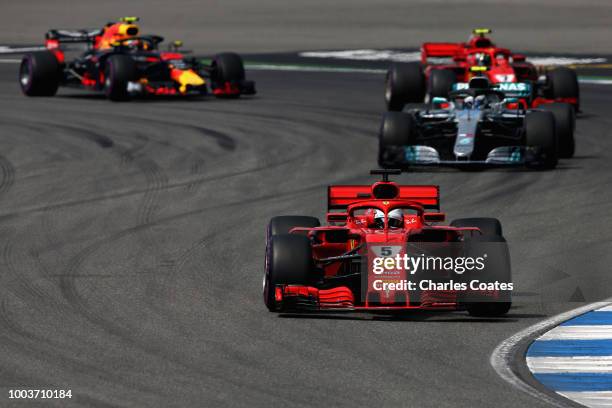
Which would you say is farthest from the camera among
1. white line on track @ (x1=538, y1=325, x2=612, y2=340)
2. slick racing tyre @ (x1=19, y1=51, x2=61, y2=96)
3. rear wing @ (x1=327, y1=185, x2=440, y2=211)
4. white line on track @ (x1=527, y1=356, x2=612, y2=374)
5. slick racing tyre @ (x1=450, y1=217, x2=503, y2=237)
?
slick racing tyre @ (x1=19, y1=51, x2=61, y2=96)

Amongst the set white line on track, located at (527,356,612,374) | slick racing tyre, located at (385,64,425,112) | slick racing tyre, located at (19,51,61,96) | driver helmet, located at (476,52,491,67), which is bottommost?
slick racing tyre, located at (19,51,61,96)

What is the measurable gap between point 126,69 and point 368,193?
1865cm

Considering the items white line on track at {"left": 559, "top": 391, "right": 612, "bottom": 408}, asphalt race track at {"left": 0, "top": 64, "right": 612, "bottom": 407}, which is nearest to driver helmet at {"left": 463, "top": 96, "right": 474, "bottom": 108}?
asphalt race track at {"left": 0, "top": 64, "right": 612, "bottom": 407}

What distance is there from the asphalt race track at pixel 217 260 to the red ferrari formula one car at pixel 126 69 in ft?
7.83

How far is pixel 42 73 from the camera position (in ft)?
113

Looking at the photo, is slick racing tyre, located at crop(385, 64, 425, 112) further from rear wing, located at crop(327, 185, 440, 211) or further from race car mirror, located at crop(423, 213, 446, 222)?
race car mirror, located at crop(423, 213, 446, 222)

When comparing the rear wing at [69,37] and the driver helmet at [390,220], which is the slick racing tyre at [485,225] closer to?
the driver helmet at [390,220]

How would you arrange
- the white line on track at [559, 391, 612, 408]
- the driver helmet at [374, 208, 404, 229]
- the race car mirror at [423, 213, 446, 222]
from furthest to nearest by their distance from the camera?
the race car mirror at [423, 213, 446, 222]
the driver helmet at [374, 208, 404, 229]
the white line on track at [559, 391, 612, 408]

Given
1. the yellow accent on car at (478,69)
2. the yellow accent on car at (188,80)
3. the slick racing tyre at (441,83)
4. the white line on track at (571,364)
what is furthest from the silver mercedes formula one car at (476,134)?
the white line on track at (571,364)

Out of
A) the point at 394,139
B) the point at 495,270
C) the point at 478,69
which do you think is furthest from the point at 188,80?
the point at 495,270

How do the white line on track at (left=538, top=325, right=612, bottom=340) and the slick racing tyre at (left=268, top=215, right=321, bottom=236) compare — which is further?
the slick racing tyre at (left=268, top=215, right=321, bottom=236)

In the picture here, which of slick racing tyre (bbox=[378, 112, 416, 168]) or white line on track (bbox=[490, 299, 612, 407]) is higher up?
white line on track (bbox=[490, 299, 612, 407])

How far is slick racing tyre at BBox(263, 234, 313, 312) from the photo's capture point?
1260 centimetres

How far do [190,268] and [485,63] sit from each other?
15576 millimetres
